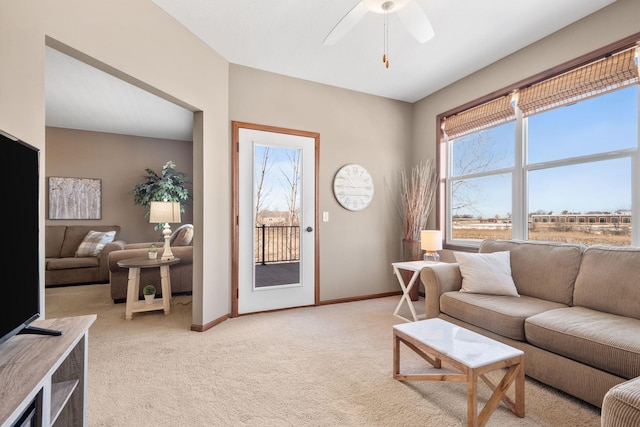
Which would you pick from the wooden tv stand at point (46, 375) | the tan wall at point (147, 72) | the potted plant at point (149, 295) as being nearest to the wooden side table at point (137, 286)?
the potted plant at point (149, 295)

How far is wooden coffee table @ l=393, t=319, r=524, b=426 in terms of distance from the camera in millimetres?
1463

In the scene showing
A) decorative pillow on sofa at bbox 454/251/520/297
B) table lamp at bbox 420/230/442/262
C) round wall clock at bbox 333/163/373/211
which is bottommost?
decorative pillow on sofa at bbox 454/251/520/297

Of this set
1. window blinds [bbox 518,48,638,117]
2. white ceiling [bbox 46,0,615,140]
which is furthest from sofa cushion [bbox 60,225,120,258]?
window blinds [bbox 518,48,638,117]

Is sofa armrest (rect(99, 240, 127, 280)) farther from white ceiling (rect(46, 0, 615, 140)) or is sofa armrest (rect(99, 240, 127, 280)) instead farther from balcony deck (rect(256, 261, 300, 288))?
balcony deck (rect(256, 261, 300, 288))

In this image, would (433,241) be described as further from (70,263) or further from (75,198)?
(75,198)

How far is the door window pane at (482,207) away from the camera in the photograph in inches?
128

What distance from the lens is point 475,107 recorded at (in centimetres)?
349

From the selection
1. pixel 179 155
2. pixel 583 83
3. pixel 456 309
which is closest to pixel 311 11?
pixel 583 83

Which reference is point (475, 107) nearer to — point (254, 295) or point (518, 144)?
point (518, 144)

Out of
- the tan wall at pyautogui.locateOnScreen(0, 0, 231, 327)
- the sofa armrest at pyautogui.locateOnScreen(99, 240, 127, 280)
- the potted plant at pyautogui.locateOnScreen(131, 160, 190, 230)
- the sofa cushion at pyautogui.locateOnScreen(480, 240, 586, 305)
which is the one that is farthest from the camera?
the potted plant at pyautogui.locateOnScreen(131, 160, 190, 230)

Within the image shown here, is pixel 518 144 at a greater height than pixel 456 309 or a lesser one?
greater

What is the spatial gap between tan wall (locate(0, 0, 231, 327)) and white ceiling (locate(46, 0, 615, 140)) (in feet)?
0.78

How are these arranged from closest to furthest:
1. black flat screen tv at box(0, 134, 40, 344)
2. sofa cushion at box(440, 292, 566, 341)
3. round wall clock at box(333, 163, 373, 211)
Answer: black flat screen tv at box(0, 134, 40, 344)
sofa cushion at box(440, 292, 566, 341)
round wall clock at box(333, 163, 373, 211)

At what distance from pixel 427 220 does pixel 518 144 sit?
4.62ft
